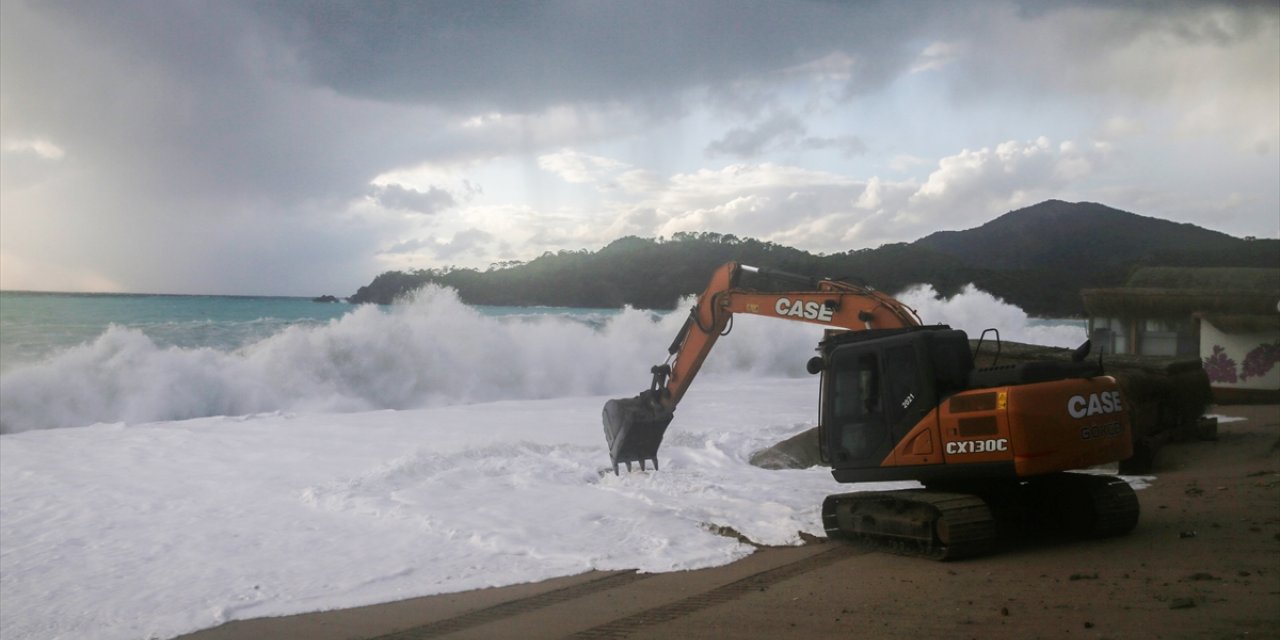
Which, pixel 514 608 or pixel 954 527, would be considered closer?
pixel 514 608

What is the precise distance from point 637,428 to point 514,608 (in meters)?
5.13

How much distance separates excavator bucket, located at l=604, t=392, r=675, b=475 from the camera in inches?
481

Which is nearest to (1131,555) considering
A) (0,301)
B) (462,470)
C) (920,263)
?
(462,470)

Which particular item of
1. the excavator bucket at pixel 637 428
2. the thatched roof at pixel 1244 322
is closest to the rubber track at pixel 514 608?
the excavator bucket at pixel 637 428

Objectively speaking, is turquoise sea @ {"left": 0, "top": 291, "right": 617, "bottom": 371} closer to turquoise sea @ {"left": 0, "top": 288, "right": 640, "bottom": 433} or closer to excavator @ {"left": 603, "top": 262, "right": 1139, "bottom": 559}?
turquoise sea @ {"left": 0, "top": 288, "right": 640, "bottom": 433}

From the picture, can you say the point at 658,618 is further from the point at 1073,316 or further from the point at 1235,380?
the point at 1073,316

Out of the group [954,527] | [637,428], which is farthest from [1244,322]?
[954,527]

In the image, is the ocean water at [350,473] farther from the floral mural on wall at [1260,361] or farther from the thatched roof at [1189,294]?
the floral mural on wall at [1260,361]

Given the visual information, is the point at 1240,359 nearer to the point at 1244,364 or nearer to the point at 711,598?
the point at 1244,364

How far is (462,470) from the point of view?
482 inches

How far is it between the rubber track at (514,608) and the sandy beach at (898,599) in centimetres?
2

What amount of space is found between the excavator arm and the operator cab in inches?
36.0

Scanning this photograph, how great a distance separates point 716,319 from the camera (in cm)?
1191

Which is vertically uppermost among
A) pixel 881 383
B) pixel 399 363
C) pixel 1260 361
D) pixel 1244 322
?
pixel 1244 322
